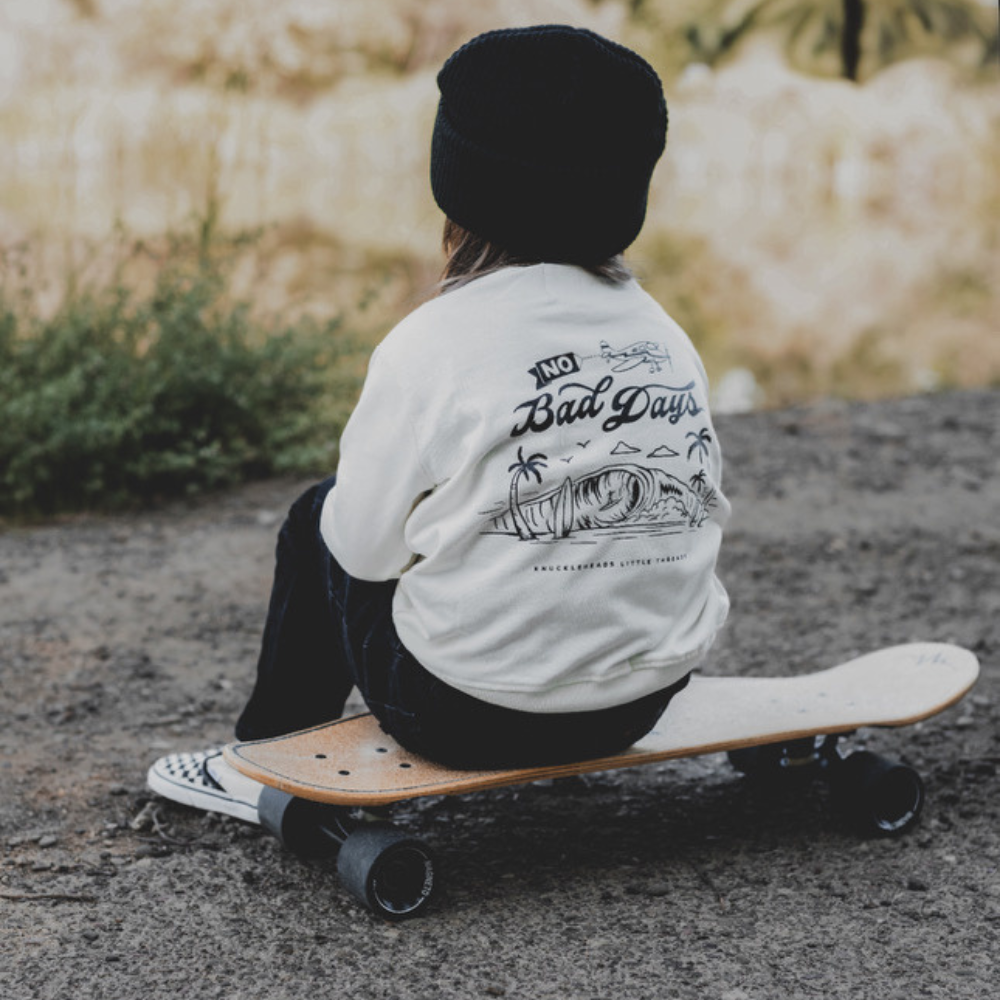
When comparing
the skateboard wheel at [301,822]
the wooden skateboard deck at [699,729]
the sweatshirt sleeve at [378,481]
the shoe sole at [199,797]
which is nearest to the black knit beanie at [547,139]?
the sweatshirt sleeve at [378,481]

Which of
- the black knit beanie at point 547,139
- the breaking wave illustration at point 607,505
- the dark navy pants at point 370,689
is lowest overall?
the dark navy pants at point 370,689

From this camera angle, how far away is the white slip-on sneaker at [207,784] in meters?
2.14

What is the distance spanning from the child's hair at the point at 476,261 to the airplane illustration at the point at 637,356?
10cm

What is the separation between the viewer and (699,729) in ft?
6.75

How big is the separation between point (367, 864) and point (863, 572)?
7.00ft

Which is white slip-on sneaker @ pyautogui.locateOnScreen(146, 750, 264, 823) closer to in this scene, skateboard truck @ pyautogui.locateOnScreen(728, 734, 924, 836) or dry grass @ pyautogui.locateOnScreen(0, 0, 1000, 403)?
skateboard truck @ pyautogui.locateOnScreen(728, 734, 924, 836)

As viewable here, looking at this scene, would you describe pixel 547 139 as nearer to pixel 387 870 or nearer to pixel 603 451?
pixel 603 451

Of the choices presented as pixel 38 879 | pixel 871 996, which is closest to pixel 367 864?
pixel 38 879

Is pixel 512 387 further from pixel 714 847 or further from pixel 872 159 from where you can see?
pixel 872 159

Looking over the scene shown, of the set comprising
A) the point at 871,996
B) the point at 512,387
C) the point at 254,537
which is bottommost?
the point at 254,537

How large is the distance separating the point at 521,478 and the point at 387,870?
56 cm

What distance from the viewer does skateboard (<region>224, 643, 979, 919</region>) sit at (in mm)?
1847

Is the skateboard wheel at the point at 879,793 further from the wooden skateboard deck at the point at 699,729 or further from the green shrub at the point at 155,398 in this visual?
the green shrub at the point at 155,398

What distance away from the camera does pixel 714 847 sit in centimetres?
213
